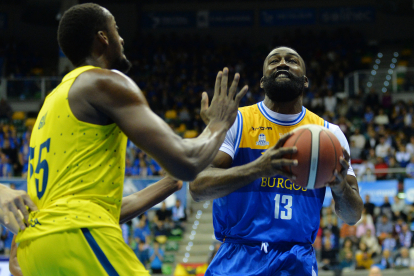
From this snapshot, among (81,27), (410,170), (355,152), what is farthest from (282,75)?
(355,152)

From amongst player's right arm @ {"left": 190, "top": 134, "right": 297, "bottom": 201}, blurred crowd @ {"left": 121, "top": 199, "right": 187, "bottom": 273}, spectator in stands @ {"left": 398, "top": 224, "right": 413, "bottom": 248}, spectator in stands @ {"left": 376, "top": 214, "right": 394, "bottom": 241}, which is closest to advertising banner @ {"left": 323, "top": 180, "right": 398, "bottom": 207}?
spectator in stands @ {"left": 376, "top": 214, "right": 394, "bottom": 241}

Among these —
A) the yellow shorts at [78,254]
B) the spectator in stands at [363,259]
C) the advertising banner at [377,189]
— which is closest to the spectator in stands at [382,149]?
the advertising banner at [377,189]

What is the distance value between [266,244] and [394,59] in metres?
21.8

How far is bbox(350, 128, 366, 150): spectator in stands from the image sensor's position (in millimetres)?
15680

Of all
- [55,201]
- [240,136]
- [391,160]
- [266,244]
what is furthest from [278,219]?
[391,160]

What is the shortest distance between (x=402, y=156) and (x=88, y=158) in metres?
13.7

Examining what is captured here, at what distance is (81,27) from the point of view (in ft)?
8.38

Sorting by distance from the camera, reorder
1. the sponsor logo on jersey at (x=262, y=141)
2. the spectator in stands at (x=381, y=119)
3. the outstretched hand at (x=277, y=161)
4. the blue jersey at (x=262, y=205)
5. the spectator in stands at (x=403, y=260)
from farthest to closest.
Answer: the spectator in stands at (x=381, y=119) → the spectator in stands at (x=403, y=260) → the sponsor logo on jersey at (x=262, y=141) → the blue jersey at (x=262, y=205) → the outstretched hand at (x=277, y=161)

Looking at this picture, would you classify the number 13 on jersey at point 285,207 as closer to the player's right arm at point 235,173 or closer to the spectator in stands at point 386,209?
the player's right arm at point 235,173

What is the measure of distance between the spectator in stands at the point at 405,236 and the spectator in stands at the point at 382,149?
122 inches

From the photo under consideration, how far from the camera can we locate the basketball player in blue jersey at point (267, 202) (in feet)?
11.9

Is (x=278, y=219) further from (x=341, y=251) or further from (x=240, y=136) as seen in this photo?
(x=341, y=251)

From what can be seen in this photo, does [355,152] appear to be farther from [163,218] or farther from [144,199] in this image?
[144,199]

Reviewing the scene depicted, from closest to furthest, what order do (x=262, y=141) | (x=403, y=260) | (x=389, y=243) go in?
(x=262, y=141)
(x=403, y=260)
(x=389, y=243)
